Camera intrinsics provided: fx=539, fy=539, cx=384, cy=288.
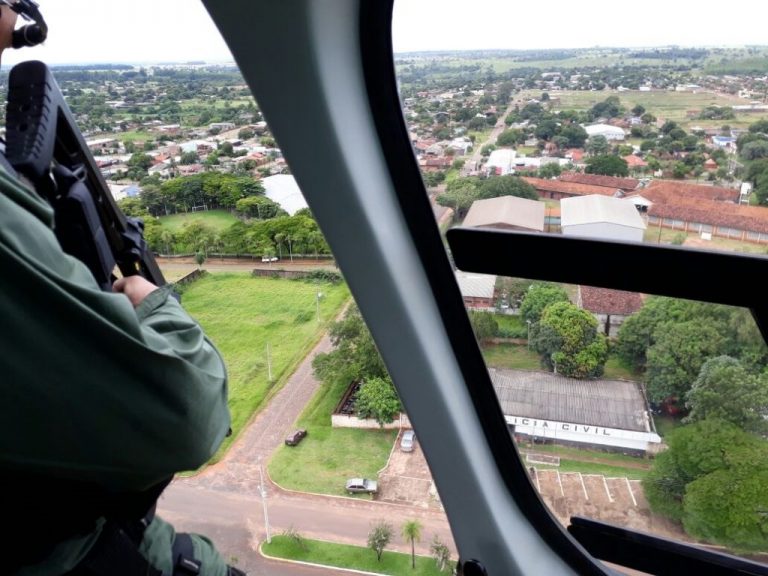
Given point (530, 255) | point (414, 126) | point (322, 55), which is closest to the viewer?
point (322, 55)

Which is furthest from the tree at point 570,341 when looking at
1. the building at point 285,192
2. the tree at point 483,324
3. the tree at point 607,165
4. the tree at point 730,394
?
the building at point 285,192

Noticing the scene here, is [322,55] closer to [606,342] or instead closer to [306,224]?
[306,224]

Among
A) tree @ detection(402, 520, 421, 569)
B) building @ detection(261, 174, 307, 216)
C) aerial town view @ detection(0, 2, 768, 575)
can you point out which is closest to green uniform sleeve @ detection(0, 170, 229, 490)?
aerial town view @ detection(0, 2, 768, 575)

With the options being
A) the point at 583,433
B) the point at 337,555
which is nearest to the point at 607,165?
the point at 583,433

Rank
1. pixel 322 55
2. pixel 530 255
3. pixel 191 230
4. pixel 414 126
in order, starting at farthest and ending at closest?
pixel 191 230 → pixel 414 126 → pixel 530 255 → pixel 322 55

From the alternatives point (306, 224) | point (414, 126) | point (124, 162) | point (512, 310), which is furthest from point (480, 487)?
point (124, 162)

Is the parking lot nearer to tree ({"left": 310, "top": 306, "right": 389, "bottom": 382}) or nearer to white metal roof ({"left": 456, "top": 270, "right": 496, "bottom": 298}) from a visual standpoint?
tree ({"left": 310, "top": 306, "right": 389, "bottom": 382})

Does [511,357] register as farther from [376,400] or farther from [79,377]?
[79,377]
